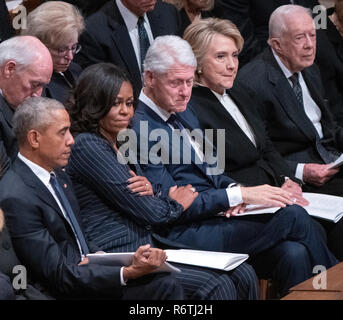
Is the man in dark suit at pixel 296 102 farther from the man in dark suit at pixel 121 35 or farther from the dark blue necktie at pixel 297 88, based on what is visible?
the man in dark suit at pixel 121 35

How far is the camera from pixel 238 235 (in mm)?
3619

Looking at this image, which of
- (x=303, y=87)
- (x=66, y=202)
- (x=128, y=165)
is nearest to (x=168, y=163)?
(x=128, y=165)

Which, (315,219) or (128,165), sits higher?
(128,165)

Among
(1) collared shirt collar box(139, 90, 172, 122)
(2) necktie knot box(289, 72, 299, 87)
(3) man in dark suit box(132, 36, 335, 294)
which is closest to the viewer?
(3) man in dark suit box(132, 36, 335, 294)

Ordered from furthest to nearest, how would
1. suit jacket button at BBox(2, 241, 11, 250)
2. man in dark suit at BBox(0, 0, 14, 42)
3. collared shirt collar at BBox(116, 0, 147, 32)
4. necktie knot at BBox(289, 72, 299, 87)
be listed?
necktie knot at BBox(289, 72, 299, 87), collared shirt collar at BBox(116, 0, 147, 32), man in dark suit at BBox(0, 0, 14, 42), suit jacket button at BBox(2, 241, 11, 250)

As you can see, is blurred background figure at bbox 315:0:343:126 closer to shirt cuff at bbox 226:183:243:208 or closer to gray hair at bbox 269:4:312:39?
gray hair at bbox 269:4:312:39

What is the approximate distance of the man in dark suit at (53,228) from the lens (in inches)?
114

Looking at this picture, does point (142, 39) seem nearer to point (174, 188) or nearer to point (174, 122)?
point (174, 122)

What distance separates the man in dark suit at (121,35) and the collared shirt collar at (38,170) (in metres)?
1.26

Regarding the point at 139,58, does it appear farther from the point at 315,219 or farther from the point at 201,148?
the point at 315,219

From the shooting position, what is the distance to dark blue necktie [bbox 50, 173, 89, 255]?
3086mm

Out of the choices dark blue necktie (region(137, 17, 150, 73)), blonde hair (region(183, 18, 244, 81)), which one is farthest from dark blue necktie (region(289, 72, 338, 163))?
dark blue necktie (region(137, 17, 150, 73))
